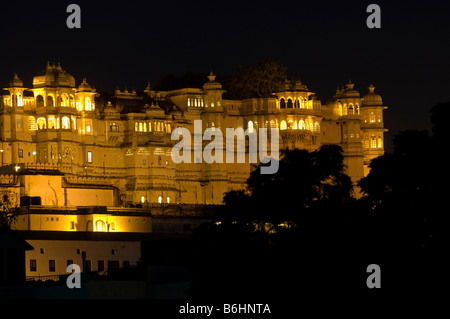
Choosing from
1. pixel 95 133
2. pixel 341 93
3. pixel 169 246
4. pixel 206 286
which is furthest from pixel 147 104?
pixel 206 286

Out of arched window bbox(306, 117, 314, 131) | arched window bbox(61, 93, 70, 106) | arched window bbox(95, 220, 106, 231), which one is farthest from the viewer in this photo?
arched window bbox(306, 117, 314, 131)

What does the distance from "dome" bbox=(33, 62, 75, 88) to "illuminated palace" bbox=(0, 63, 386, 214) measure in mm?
84

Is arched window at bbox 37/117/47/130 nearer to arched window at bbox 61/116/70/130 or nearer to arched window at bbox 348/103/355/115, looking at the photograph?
arched window at bbox 61/116/70/130

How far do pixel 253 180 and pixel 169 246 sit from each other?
16771 millimetres

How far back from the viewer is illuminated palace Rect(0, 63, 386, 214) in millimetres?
142500

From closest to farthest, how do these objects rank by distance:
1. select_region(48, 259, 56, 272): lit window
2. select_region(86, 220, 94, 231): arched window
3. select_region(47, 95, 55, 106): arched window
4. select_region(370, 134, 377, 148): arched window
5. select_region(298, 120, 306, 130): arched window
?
select_region(48, 259, 56, 272): lit window, select_region(86, 220, 94, 231): arched window, select_region(47, 95, 55, 106): arched window, select_region(298, 120, 306, 130): arched window, select_region(370, 134, 377, 148): arched window

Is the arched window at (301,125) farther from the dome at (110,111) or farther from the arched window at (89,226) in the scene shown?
the arched window at (89,226)

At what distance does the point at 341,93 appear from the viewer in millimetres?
172000

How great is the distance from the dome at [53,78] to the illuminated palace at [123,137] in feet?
0.28

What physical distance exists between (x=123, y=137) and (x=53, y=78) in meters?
8.92

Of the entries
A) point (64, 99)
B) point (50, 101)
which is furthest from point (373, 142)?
point (50, 101)

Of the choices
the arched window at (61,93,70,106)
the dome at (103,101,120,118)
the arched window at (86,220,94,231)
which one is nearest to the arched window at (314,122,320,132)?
the dome at (103,101,120,118)

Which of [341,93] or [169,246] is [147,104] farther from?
[169,246]

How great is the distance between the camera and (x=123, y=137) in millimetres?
151000
